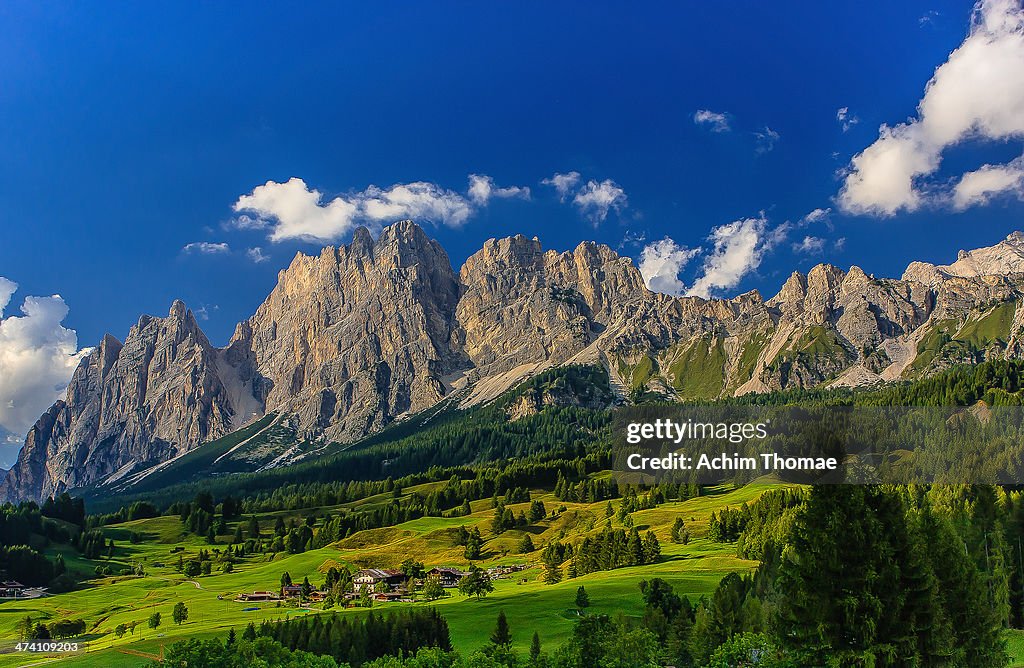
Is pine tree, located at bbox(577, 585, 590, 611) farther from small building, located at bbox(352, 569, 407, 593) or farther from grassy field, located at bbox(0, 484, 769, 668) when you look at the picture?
small building, located at bbox(352, 569, 407, 593)

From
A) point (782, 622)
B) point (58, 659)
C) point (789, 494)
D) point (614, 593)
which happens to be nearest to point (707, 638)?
point (782, 622)

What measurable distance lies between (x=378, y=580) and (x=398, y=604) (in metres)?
18.4

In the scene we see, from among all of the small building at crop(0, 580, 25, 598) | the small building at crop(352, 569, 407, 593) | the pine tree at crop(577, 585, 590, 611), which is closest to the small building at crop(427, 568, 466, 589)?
the small building at crop(352, 569, 407, 593)

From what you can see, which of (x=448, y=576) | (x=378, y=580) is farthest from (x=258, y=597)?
(x=448, y=576)

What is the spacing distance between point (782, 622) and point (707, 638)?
89.1ft

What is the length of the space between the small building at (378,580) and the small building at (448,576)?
6450 mm

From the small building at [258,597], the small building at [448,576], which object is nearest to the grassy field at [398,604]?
the small building at [258,597]

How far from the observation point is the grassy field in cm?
10381

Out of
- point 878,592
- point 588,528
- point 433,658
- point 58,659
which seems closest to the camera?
point 878,592

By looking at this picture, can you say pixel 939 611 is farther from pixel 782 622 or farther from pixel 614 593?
pixel 614 593

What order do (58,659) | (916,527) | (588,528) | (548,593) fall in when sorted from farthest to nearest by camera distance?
(588,528) → (548,593) → (58,659) → (916,527)

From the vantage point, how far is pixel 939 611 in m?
49.2

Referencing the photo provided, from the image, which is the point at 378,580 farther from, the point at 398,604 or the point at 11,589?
the point at 11,589

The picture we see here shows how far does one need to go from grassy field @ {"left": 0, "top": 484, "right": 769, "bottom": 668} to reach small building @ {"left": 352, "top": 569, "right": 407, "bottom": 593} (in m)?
11.2
